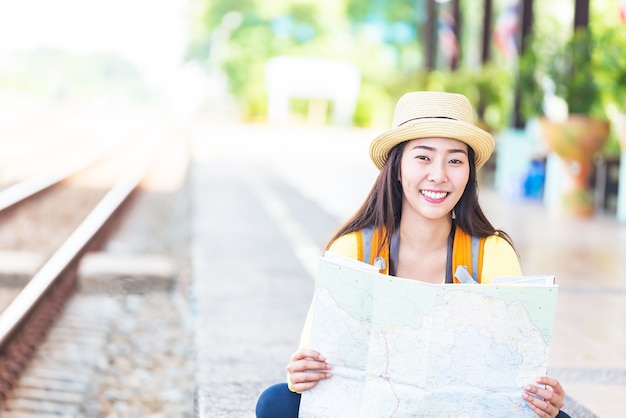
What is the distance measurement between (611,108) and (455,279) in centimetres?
893

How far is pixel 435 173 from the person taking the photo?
233 cm

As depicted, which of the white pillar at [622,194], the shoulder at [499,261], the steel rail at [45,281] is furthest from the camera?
the white pillar at [622,194]

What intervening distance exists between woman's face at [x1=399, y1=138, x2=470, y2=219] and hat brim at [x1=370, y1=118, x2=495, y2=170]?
0.02 meters

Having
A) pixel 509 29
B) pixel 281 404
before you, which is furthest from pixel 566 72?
pixel 281 404

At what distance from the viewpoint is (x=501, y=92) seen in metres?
13.7

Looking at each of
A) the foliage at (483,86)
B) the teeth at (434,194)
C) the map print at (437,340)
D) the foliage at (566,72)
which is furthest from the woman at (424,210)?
the foliage at (483,86)

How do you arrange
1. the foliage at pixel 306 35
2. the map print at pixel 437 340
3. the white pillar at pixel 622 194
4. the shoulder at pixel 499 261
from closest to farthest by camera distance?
the map print at pixel 437 340, the shoulder at pixel 499 261, the white pillar at pixel 622 194, the foliage at pixel 306 35

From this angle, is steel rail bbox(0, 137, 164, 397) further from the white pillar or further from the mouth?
the white pillar

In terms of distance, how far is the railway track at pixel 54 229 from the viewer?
15.1ft

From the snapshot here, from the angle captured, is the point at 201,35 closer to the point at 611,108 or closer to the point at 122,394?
the point at 611,108

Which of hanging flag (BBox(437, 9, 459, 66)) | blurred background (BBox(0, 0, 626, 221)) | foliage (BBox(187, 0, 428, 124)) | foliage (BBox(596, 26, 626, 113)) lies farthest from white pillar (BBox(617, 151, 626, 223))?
foliage (BBox(187, 0, 428, 124))

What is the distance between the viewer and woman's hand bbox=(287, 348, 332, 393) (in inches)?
85.7

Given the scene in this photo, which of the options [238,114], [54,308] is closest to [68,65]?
[238,114]

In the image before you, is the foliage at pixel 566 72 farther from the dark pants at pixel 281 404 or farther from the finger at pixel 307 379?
the finger at pixel 307 379
